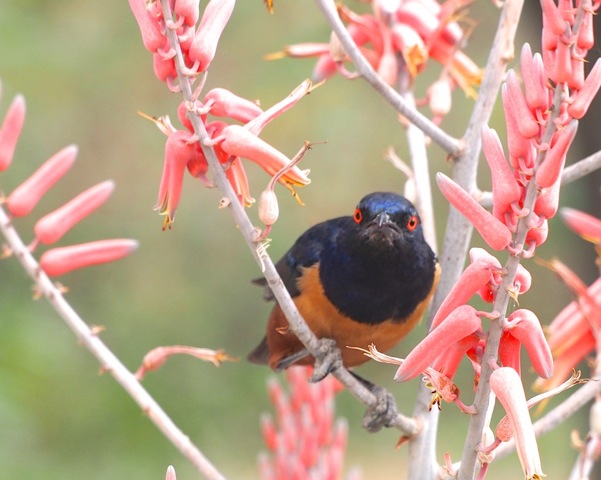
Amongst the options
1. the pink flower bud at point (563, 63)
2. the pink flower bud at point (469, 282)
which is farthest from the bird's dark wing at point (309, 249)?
the pink flower bud at point (563, 63)

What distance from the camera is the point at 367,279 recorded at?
→ 2707mm

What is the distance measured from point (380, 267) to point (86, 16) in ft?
13.5

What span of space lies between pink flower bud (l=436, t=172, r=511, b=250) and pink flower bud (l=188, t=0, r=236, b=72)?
1.47 feet

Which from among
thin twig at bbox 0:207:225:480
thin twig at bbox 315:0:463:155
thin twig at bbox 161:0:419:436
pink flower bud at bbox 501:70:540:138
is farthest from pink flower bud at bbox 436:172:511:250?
thin twig at bbox 0:207:225:480

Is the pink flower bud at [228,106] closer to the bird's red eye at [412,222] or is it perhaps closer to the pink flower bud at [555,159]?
the pink flower bud at [555,159]

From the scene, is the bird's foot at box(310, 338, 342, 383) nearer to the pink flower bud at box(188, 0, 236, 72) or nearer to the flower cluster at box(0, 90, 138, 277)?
the flower cluster at box(0, 90, 138, 277)

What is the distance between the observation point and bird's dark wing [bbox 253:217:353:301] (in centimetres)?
287

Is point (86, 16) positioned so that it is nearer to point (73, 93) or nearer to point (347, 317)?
point (73, 93)

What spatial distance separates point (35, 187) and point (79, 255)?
170 mm

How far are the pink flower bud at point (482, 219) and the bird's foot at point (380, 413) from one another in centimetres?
116

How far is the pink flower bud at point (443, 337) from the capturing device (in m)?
→ 1.33

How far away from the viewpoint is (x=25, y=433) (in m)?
4.80

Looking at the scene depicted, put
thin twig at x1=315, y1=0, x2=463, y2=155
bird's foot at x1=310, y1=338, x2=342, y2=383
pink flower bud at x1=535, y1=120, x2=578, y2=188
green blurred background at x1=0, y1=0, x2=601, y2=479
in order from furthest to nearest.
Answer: green blurred background at x1=0, y1=0, x2=601, y2=479 → bird's foot at x1=310, y1=338, x2=342, y2=383 → thin twig at x1=315, y1=0, x2=463, y2=155 → pink flower bud at x1=535, y1=120, x2=578, y2=188

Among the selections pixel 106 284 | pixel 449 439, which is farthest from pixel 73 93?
pixel 449 439
